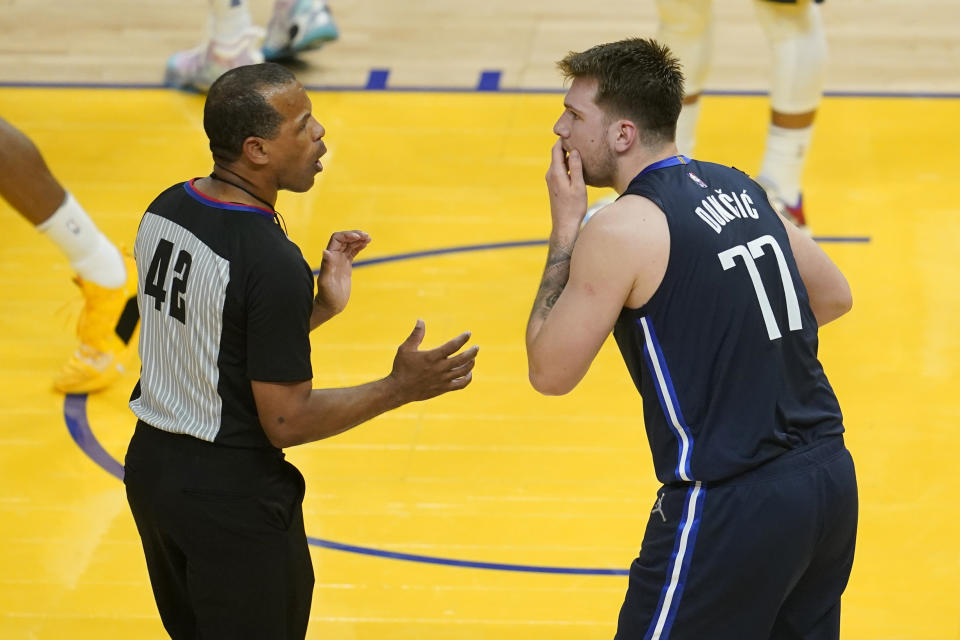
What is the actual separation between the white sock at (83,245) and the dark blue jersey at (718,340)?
259 centimetres

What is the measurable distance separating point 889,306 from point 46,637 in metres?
3.19

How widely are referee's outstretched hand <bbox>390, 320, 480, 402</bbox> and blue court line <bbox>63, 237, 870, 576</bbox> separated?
1227 millimetres

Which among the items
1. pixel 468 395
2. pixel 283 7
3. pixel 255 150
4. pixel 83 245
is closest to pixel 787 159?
pixel 468 395

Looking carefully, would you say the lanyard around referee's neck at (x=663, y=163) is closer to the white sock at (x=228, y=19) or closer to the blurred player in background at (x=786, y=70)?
the blurred player in background at (x=786, y=70)

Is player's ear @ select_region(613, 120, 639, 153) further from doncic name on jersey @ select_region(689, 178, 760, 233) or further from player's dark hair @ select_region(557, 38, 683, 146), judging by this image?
doncic name on jersey @ select_region(689, 178, 760, 233)

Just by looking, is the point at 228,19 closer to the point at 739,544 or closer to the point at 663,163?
the point at 663,163

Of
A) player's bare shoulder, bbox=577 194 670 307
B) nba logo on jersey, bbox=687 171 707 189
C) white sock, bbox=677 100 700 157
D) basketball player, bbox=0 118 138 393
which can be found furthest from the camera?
white sock, bbox=677 100 700 157

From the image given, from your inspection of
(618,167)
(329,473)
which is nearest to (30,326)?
(329,473)

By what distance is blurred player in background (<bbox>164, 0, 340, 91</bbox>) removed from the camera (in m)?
6.91

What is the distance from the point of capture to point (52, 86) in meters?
7.13

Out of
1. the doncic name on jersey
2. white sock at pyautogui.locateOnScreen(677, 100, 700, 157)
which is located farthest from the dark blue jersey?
white sock at pyautogui.locateOnScreen(677, 100, 700, 157)

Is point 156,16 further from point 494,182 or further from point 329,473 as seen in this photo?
point 329,473

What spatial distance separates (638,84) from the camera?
2.55 meters

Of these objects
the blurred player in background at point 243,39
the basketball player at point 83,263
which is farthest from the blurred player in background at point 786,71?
the blurred player in background at point 243,39
